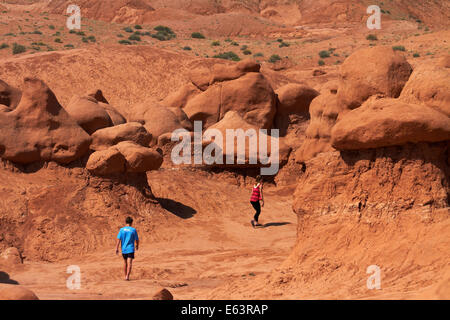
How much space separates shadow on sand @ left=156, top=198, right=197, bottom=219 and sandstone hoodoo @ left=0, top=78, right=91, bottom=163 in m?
2.43

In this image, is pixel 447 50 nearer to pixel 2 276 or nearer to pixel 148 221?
pixel 148 221

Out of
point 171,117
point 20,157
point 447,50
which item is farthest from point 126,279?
point 447,50

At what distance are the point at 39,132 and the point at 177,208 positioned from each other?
146 inches

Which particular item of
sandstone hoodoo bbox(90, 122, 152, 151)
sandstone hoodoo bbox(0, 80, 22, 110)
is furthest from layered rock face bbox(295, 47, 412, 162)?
sandstone hoodoo bbox(0, 80, 22, 110)

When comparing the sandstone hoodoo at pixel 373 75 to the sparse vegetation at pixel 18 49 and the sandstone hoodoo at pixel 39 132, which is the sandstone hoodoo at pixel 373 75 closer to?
the sandstone hoodoo at pixel 39 132

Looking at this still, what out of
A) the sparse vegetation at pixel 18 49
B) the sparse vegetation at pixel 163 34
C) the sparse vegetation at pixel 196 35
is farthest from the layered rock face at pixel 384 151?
the sparse vegetation at pixel 196 35

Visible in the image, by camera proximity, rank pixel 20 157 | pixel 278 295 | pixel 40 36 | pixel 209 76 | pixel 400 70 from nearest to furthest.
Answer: pixel 278 295 → pixel 400 70 → pixel 20 157 → pixel 209 76 → pixel 40 36

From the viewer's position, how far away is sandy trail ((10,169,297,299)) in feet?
31.5

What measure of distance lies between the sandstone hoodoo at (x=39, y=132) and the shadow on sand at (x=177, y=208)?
243 cm

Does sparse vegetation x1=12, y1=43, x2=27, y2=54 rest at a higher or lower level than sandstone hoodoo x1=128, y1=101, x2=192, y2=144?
higher

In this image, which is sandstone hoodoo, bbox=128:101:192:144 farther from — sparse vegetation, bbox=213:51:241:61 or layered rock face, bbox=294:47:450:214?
sparse vegetation, bbox=213:51:241:61

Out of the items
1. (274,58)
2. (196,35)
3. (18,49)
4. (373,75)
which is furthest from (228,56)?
(373,75)
